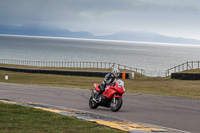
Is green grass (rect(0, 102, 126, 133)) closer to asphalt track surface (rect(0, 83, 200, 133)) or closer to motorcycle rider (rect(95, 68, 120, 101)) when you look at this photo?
asphalt track surface (rect(0, 83, 200, 133))

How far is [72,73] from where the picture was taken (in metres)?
43.7

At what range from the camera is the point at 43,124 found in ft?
29.9

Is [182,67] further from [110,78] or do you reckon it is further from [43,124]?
[43,124]

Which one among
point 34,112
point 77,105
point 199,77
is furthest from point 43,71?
point 34,112

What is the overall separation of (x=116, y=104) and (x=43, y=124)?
14.2 feet

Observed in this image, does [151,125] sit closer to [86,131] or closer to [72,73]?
[86,131]

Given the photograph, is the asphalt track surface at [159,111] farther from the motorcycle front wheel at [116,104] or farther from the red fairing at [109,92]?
the red fairing at [109,92]

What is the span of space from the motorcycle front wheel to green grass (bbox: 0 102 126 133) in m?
2.76

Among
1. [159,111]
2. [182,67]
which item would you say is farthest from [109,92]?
[182,67]

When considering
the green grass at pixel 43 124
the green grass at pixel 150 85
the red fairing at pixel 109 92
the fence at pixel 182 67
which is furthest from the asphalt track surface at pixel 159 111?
the fence at pixel 182 67

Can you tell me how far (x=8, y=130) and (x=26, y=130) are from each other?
0.41m

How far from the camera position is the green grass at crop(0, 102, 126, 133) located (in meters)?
8.31

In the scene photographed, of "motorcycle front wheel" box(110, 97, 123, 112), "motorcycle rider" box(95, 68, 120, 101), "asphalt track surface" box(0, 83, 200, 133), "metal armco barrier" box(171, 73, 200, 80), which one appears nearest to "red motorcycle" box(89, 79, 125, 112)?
"motorcycle front wheel" box(110, 97, 123, 112)

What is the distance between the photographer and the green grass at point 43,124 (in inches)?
327
